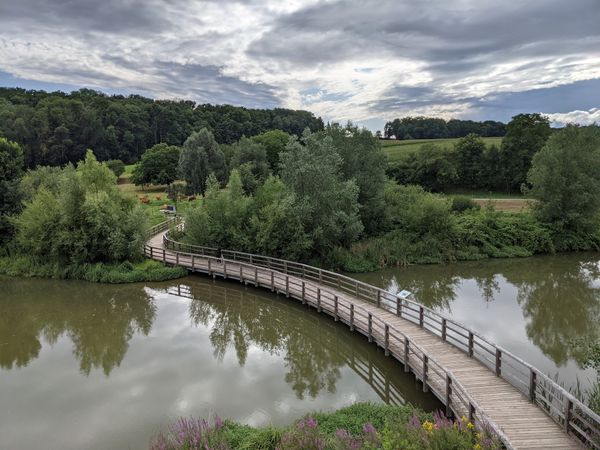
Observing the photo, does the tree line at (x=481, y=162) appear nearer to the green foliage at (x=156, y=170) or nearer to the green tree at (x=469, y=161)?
the green tree at (x=469, y=161)

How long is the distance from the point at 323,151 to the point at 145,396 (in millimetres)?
17559

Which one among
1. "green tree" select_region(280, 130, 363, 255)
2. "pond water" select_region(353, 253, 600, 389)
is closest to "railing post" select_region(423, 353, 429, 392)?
"pond water" select_region(353, 253, 600, 389)

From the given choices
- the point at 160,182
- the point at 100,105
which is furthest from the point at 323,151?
the point at 100,105

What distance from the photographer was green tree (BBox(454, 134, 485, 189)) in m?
54.2

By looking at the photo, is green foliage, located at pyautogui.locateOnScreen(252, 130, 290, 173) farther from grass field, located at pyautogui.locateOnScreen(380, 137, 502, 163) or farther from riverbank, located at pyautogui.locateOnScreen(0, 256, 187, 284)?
riverbank, located at pyautogui.locateOnScreen(0, 256, 187, 284)

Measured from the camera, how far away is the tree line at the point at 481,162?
50812mm

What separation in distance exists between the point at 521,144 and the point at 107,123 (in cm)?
6962

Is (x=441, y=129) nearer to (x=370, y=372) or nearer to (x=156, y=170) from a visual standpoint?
(x=156, y=170)

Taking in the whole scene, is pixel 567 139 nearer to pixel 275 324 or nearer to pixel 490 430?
pixel 275 324

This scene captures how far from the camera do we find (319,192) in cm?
2495

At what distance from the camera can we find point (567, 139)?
3331cm

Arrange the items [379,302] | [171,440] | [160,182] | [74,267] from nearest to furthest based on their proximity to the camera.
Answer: [171,440] → [379,302] → [74,267] → [160,182]

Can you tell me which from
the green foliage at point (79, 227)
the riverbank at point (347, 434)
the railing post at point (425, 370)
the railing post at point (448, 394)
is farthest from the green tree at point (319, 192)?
the riverbank at point (347, 434)

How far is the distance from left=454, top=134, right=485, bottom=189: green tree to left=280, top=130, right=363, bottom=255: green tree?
111ft
